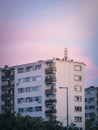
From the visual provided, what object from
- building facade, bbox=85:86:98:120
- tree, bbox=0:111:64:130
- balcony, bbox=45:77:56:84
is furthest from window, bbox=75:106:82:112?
building facade, bbox=85:86:98:120

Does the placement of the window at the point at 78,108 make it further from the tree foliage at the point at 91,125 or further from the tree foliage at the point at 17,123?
the tree foliage at the point at 17,123

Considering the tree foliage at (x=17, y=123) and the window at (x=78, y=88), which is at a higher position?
the window at (x=78, y=88)

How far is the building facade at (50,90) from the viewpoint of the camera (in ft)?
279

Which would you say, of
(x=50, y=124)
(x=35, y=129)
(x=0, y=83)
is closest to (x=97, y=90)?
(x=0, y=83)

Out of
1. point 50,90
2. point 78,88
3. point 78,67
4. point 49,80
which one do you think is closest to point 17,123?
point 50,90

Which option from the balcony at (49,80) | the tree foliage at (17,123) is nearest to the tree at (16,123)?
the tree foliage at (17,123)

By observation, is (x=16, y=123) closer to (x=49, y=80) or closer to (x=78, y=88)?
(x=49, y=80)

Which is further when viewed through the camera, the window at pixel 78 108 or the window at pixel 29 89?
the window at pixel 29 89

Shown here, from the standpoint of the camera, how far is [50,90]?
8519 cm

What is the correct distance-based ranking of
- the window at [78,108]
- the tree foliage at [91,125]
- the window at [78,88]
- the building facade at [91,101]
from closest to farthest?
the window at [78,108], the window at [78,88], the tree foliage at [91,125], the building facade at [91,101]

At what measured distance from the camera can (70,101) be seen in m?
85.9

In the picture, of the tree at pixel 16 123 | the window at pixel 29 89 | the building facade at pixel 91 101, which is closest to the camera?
the tree at pixel 16 123

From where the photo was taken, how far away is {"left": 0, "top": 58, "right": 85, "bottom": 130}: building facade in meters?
84.9

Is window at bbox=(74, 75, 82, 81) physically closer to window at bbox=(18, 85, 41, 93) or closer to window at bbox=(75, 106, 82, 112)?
window at bbox=(75, 106, 82, 112)
